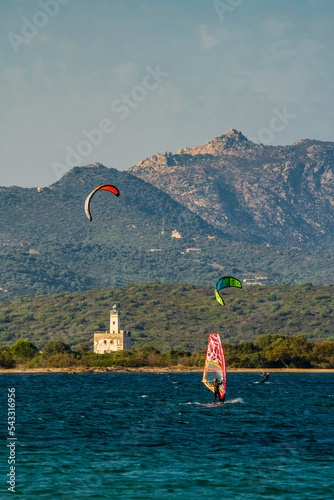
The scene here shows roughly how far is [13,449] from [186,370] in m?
124

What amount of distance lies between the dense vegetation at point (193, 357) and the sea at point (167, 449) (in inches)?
3115

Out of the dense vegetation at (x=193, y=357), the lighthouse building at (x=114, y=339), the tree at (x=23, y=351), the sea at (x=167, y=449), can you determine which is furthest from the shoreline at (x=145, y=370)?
the sea at (x=167, y=449)

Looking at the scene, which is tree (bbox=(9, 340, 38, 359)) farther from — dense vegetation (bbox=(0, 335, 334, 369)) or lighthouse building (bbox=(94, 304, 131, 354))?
lighthouse building (bbox=(94, 304, 131, 354))

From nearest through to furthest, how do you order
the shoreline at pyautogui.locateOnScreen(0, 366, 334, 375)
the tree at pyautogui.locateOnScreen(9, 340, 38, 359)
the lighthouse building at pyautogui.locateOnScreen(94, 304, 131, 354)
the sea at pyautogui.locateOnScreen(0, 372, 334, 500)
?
the sea at pyautogui.locateOnScreen(0, 372, 334, 500), the shoreline at pyautogui.locateOnScreen(0, 366, 334, 375), the tree at pyautogui.locateOnScreen(9, 340, 38, 359), the lighthouse building at pyautogui.locateOnScreen(94, 304, 131, 354)

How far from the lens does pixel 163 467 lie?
3772cm

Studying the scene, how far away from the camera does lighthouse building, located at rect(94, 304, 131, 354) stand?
191 m

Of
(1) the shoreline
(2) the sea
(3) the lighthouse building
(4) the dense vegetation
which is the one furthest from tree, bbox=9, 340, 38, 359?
(2) the sea

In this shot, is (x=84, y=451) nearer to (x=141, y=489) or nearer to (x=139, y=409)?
(x=141, y=489)

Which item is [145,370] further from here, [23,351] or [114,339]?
[23,351]

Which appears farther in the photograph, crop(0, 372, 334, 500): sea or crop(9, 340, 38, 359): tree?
crop(9, 340, 38, 359): tree

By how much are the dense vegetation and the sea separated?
79.1 meters

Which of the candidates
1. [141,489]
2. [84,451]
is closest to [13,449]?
[84,451]

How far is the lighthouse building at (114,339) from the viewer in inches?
7505

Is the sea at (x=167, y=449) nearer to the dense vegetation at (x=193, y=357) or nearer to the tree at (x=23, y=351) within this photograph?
the dense vegetation at (x=193, y=357)
